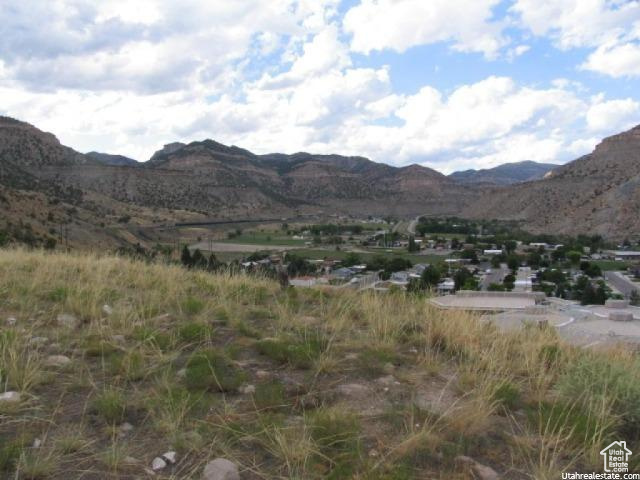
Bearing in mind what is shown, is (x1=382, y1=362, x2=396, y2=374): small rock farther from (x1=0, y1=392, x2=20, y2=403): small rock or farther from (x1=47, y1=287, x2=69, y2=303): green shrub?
(x1=47, y1=287, x2=69, y2=303): green shrub

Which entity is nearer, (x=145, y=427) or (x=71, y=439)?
(x=71, y=439)

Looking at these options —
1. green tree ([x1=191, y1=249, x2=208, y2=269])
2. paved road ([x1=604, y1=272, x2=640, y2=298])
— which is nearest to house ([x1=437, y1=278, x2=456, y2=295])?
green tree ([x1=191, y1=249, x2=208, y2=269])

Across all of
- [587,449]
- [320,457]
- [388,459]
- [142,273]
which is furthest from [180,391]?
[142,273]

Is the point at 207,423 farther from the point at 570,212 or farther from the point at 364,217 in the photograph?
the point at 364,217

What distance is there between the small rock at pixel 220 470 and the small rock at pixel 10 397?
65.3 inches

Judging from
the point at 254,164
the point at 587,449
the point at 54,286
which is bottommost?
the point at 587,449

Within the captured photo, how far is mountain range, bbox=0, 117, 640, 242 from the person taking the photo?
267 ft

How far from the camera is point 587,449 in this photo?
3.68 metres

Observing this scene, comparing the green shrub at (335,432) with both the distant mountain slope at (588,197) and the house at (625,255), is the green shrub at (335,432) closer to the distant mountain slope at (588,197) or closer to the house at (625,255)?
the house at (625,255)

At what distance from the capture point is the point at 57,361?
4.85 m

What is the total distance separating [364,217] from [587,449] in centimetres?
15945

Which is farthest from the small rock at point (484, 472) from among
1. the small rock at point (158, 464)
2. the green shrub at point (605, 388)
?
the small rock at point (158, 464)

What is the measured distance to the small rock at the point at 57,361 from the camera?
4770 millimetres
